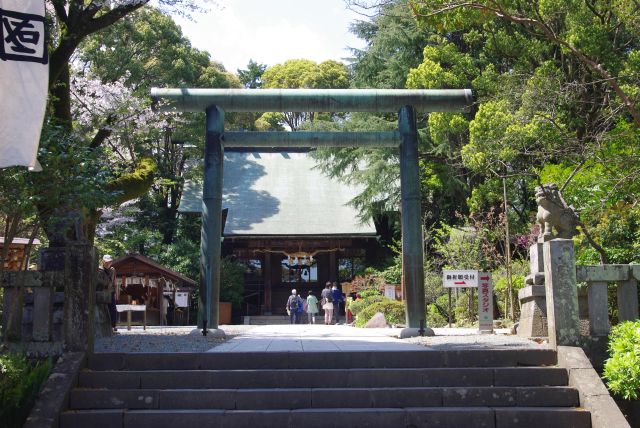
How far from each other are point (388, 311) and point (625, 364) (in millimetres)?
11334

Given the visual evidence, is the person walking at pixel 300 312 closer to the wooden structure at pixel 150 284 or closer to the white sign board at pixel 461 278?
the wooden structure at pixel 150 284

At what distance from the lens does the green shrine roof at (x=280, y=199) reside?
93.4ft

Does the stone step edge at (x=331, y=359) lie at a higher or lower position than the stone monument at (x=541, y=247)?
lower

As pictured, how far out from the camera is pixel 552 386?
722 cm

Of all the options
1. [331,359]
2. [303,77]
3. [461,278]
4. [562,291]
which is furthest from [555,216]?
[303,77]

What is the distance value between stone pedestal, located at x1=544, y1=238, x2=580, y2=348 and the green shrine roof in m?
20.0

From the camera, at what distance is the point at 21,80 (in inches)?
255

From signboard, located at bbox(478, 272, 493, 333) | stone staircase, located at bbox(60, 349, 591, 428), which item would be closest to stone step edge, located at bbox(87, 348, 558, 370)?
stone staircase, located at bbox(60, 349, 591, 428)

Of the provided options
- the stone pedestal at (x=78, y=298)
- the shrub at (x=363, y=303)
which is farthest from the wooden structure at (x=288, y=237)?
the stone pedestal at (x=78, y=298)

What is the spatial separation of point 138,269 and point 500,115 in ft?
38.9

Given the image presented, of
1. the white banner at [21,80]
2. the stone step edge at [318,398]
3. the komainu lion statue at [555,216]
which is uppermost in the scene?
the white banner at [21,80]

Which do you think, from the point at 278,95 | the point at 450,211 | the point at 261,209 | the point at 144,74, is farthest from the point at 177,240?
the point at 278,95

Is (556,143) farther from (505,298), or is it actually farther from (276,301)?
(276,301)

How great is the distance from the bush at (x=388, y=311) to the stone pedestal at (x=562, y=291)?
10151mm
